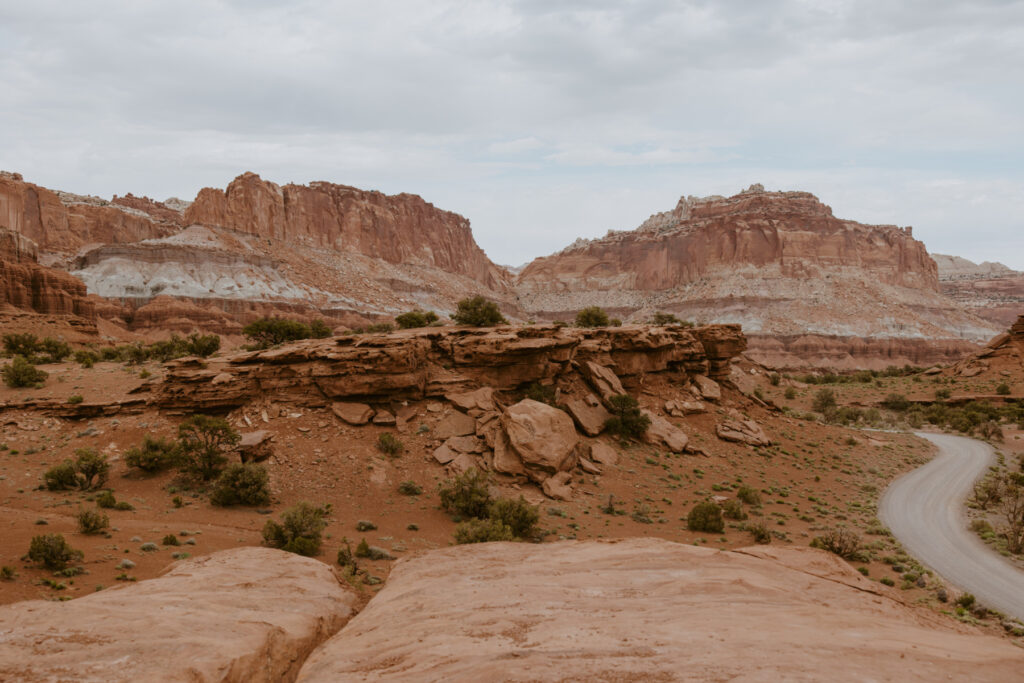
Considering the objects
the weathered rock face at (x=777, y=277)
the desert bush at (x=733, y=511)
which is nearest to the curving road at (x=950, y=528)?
the desert bush at (x=733, y=511)

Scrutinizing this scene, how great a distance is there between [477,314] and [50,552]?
22.0 m

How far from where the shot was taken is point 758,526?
1880 centimetres

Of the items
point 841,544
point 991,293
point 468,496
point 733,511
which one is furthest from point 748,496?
point 991,293

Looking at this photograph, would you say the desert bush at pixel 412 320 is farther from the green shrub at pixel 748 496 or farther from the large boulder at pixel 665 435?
the green shrub at pixel 748 496

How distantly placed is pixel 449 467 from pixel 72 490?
13.0 meters

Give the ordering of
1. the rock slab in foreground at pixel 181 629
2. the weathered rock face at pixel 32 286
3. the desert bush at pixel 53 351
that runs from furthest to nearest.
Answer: the weathered rock face at pixel 32 286 → the desert bush at pixel 53 351 → the rock slab in foreground at pixel 181 629

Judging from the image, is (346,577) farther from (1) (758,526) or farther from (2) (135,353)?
(2) (135,353)

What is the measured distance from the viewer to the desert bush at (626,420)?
27.1m

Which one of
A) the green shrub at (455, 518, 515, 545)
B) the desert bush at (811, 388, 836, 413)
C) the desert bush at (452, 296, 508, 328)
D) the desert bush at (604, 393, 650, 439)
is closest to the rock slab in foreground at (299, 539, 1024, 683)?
the green shrub at (455, 518, 515, 545)

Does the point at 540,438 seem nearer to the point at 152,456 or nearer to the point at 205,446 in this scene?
the point at 205,446

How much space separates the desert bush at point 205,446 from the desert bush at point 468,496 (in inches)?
337

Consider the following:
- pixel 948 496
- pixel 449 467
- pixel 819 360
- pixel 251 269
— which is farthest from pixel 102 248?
pixel 819 360

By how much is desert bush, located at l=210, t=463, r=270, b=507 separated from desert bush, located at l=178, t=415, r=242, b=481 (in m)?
1.36

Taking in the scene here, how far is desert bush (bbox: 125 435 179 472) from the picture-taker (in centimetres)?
1902
